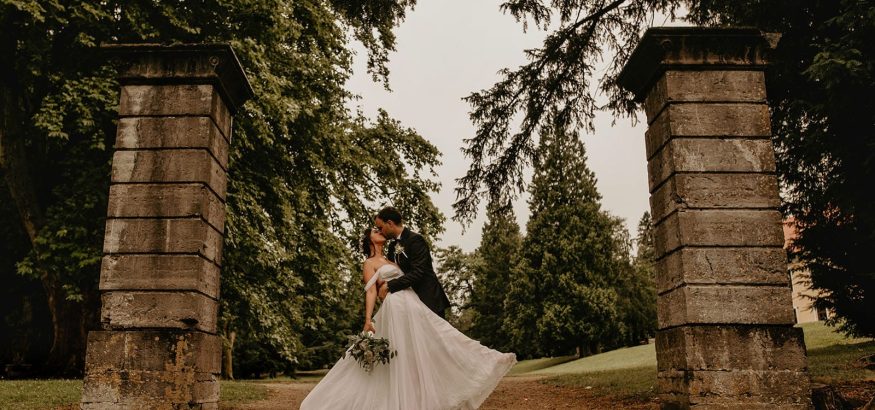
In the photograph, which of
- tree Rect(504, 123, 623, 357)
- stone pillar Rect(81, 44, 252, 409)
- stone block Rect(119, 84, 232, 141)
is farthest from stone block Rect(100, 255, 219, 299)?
tree Rect(504, 123, 623, 357)

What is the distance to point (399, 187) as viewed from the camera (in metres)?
16.9

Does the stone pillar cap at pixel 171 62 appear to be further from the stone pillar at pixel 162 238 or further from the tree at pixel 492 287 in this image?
the tree at pixel 492 287

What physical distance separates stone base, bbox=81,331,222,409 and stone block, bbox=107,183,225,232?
1082mm

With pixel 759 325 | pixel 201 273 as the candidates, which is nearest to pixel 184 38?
pixel 201 273

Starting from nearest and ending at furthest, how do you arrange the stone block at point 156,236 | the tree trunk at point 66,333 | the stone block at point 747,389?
the stone block at point 747,389
the stone block at point 156,236
the tree trunk at point 66,333

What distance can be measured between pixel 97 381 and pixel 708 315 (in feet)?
17.8

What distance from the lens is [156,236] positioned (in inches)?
231

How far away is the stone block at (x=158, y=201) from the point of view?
590 cm

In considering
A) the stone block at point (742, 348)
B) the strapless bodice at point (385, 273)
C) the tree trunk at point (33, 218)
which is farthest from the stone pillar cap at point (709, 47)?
the tree trunk at point (33, 218)

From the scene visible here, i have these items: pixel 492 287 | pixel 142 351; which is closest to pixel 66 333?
pixel 142 351

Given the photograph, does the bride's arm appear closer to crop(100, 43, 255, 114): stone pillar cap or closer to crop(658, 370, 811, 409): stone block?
crop(100, 43, 255, 114): stone pillar cap

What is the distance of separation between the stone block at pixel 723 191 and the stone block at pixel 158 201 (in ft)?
14.5

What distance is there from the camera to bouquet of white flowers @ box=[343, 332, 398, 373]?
5668 mm

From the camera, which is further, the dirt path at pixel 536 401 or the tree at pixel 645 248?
the tree at pixel 645 248
